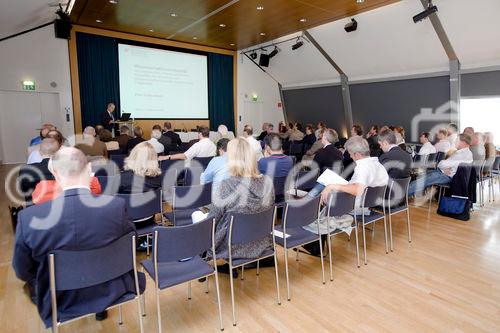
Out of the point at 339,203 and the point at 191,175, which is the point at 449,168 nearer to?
the point at 339,203

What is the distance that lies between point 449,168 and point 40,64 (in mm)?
10902

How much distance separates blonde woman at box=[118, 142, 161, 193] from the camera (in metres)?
3.50

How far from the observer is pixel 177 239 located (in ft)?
7.23

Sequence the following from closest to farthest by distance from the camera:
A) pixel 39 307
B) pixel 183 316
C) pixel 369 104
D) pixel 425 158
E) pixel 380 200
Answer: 1. pixel 39 307
2. pixel 183 316
3. pixel 380 200
4. pixel 425 158
5. pixel 369 104

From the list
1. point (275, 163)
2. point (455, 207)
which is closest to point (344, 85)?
point (455, 207)

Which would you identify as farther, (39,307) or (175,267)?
(175,267)

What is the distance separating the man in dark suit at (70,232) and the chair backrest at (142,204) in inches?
40.3

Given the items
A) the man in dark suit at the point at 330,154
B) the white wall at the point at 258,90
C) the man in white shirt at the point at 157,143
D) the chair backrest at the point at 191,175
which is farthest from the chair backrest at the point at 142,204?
the white wall at the point at 258,90

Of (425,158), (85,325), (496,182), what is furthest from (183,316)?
(496,182)

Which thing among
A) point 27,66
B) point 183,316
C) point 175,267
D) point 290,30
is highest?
point 290,30

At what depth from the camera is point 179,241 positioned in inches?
87.3

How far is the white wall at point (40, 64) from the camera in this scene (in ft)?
30.4

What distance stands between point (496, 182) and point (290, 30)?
287 inches

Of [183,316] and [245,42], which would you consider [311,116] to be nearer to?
[245,42]
